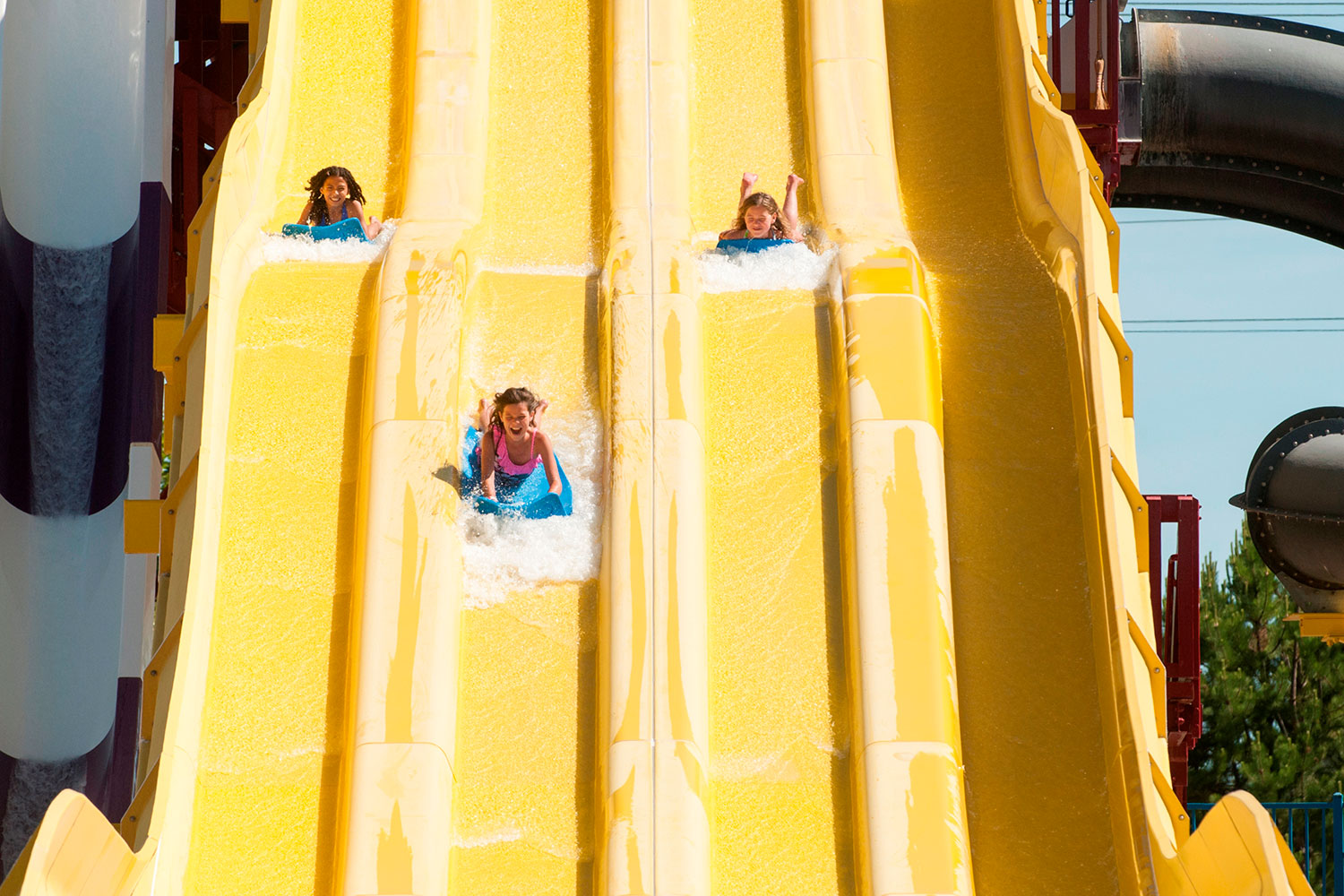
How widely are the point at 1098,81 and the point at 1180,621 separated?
3001mm

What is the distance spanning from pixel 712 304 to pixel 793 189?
78 centimetres

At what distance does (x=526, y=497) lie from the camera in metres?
5.61

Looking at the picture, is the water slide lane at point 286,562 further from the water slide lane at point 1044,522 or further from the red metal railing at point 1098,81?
the red metal railing at point 1098,81

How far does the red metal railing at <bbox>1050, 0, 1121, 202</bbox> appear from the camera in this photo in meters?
8.27

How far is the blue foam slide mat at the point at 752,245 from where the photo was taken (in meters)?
6.36

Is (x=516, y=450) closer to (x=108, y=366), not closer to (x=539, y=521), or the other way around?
(x=539, y=521)

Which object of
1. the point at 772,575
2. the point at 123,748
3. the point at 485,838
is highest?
the point at 772,575

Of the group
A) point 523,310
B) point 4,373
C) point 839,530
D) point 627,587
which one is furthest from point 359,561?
point 4,373

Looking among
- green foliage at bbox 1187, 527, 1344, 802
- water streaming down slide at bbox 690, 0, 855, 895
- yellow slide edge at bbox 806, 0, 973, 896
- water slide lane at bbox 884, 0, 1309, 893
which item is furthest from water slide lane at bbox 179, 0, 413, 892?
green foliage at bbox 1187, 527, 1344, 802

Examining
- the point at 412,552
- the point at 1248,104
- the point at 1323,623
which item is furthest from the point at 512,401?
the point at 1323,623

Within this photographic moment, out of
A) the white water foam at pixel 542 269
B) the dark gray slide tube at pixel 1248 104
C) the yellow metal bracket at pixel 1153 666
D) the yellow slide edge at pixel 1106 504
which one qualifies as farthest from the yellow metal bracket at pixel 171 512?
the dark gray slide tube at pixel 1248 104

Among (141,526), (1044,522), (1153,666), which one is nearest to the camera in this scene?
(1153,666)

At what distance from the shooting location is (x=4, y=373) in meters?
7.36

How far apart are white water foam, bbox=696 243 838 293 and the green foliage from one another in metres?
16.6
